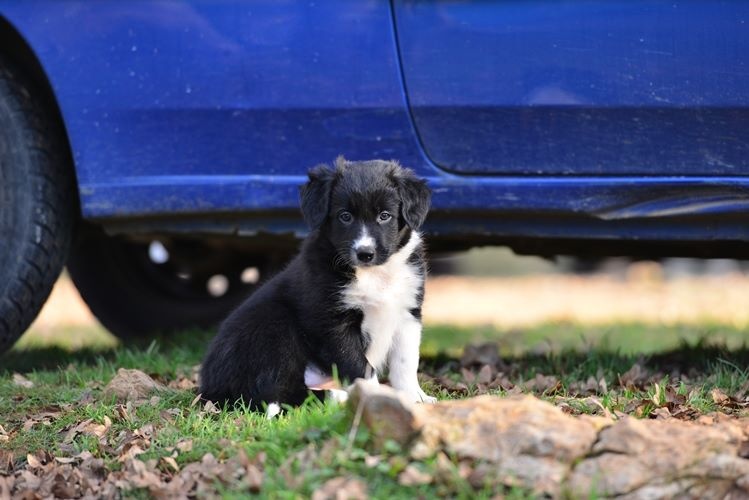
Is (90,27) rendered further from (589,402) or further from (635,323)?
(635,323)

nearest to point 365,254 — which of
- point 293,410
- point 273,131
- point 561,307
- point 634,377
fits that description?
point 293,410

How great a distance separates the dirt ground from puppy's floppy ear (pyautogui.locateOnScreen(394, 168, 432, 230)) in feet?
15.6

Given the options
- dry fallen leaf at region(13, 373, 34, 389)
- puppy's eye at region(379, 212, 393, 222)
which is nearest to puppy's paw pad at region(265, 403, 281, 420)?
puppy's eye at region(379, 212, 393, 222)

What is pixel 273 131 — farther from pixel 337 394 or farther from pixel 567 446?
pixel 567 446

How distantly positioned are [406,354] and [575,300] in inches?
314

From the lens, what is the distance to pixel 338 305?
4016 mm

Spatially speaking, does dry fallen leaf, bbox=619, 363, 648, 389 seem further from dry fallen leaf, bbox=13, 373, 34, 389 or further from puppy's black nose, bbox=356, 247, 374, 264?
dry fallen leaf, bbox=13, 373, 34, 389

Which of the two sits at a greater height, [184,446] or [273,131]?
[273,131]

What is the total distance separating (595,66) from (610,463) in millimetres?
1933

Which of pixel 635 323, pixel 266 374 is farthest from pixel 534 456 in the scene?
pixel 635 323

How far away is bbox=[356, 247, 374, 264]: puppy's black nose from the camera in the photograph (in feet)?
12.9

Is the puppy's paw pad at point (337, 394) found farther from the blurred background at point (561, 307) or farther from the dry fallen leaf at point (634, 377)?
the blurred background at point (561, 307)

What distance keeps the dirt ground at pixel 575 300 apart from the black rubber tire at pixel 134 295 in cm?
314

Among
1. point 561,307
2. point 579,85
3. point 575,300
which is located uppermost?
point 579,85
